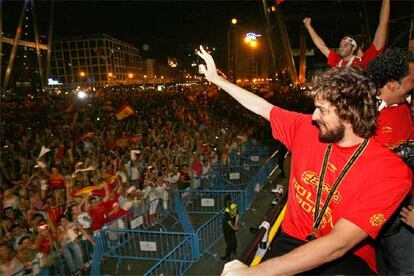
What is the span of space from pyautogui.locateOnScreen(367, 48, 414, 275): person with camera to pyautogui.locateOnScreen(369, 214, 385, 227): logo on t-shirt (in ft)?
3.48

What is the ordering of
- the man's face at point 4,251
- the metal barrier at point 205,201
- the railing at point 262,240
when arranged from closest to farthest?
the railing at point 262,240 < the man's face at point 4,251 < the metal barrier at point 205,201

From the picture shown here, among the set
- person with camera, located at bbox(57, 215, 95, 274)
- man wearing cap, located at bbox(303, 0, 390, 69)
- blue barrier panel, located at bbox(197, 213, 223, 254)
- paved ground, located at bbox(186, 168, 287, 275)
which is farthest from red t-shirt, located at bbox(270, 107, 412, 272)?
blue barrier panel, located at bbox(197, 213, 223, 254)

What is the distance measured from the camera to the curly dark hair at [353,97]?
1.91m

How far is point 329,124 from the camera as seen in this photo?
75.9 inches

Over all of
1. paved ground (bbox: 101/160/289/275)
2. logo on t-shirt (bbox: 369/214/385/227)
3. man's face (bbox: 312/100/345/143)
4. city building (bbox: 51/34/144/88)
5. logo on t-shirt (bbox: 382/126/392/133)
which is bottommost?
paved ground (bbox: 101/160/289/275)

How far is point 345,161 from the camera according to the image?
6.17 ft

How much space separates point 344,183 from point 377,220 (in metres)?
0.24

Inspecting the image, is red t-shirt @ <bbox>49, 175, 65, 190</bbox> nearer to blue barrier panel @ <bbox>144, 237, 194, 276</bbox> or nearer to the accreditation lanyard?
blue barrier panel @ <bbox>144, 237, 194, 276</bbox>

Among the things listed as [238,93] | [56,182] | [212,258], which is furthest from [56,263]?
[238,93]

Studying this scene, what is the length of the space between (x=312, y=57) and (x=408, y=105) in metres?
53.7

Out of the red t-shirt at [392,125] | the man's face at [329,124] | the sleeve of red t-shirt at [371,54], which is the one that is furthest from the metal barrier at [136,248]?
the man's face at [329,124]

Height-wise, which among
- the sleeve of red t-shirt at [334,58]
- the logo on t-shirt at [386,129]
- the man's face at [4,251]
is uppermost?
the sleeve of red t-shirt at [334,58]

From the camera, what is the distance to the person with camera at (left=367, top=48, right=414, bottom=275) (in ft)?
8.95

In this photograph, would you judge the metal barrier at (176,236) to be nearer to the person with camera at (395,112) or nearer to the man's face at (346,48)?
the person with camera at (395,112)
